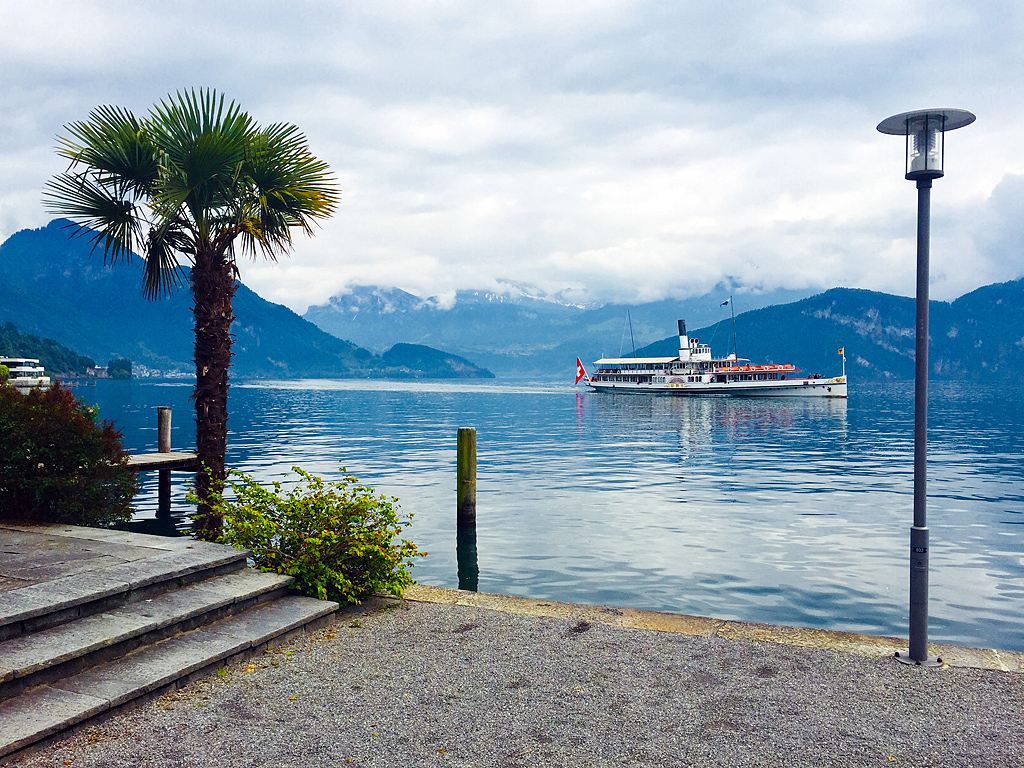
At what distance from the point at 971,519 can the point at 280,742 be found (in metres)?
19.7

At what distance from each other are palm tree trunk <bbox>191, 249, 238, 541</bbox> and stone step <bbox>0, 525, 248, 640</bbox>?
3792mm

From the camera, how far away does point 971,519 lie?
2005cm

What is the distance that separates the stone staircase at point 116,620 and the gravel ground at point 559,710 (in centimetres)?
16

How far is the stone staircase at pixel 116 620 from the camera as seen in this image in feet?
17.1

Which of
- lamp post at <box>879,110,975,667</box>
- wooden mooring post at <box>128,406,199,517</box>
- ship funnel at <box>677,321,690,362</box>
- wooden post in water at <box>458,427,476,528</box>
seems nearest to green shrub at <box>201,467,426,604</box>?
lamp post at <box>879,110,975,667</box>

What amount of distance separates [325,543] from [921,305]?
5.73 meters

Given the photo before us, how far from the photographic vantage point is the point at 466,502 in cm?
1619

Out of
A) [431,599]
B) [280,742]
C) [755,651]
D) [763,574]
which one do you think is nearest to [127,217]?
[431,599]

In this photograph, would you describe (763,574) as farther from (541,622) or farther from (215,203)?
(215,203)

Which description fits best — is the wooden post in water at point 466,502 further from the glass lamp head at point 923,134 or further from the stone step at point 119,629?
the glass lamp head at point 923,134

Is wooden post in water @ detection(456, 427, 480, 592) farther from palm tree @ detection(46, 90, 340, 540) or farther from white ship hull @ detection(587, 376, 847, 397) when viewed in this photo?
white ship hull @ detection(587, 376, 847, 397)

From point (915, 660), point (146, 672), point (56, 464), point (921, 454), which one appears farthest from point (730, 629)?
point (56, 464)

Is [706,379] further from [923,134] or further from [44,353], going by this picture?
[44,353]

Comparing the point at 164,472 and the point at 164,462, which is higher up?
the point at 164,462
